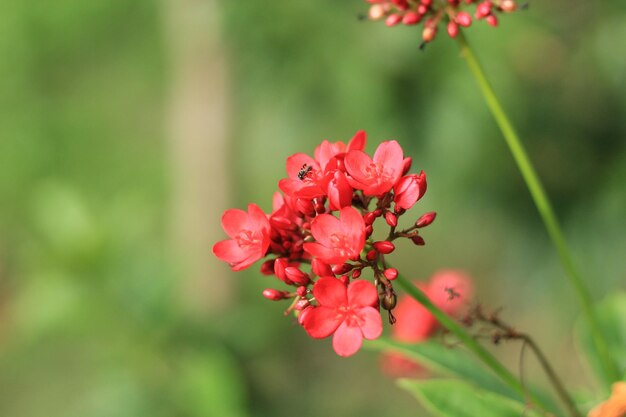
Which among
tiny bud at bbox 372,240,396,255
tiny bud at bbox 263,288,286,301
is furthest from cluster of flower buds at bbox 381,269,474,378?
tiny bud at bbox 372,240,396,255

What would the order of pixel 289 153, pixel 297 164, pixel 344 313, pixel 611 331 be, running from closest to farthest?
pixel 344 313, pixel 297 164, pixel 611 331, pixel 289 153

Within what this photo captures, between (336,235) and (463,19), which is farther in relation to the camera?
(463,19)

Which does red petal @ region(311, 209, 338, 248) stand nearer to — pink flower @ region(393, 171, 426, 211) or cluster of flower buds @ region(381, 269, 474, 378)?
pink flower @ region(393, 171, 426, 211)

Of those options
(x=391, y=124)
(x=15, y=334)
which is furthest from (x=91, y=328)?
(x=15, y=334)

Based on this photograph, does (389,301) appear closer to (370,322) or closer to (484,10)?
(370,322)

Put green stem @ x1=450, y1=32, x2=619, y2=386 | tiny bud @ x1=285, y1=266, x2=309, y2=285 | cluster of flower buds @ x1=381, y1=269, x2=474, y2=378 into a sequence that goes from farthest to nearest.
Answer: cluster of flower buds @ x1=381, y1=269, x2=474, y2=378 → green stem @ x1=450, y1=32, x2=619, y2=386 → tiny bud @ x1=285, y1=266, x2=309, y2=285

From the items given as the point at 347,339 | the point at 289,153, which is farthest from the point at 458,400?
the point at 289,153
